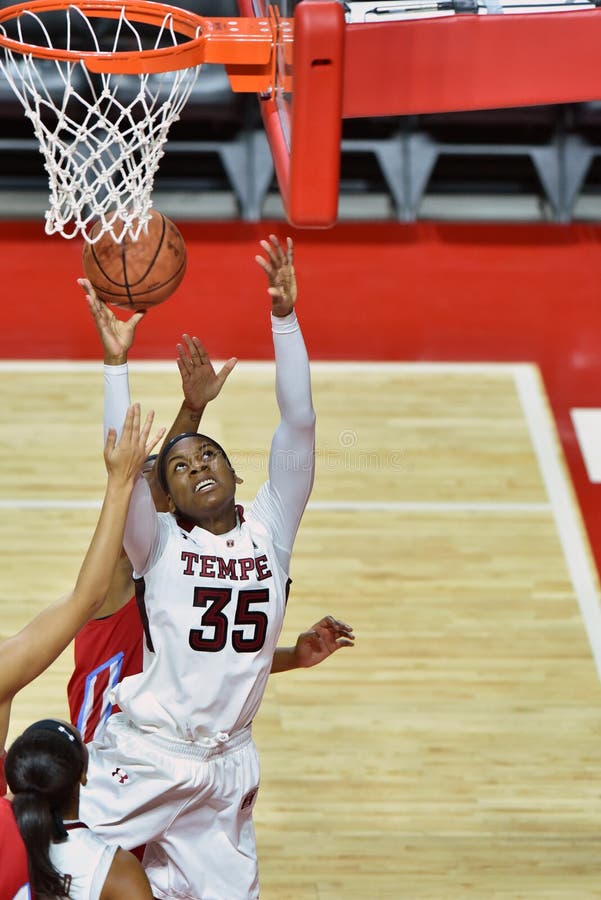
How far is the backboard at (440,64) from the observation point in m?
3.30

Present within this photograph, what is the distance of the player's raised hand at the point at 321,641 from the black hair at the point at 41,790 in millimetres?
1227

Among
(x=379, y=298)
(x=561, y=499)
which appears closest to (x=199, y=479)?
(x=561, y=499)

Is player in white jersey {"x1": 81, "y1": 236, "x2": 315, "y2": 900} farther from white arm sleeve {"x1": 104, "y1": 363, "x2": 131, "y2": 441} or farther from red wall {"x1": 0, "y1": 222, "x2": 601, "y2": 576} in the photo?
red wall {"x1": 0, "y1": 222, "x2": 601, "y2": 576}

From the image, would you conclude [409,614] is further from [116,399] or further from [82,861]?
[82,861]

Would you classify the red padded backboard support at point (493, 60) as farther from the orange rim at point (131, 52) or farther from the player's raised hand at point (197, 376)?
the player's raised hand at point (197, 376)

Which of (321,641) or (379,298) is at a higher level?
(321,641)

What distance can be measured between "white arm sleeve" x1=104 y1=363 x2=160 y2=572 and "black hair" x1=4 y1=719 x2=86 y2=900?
709 millimetres

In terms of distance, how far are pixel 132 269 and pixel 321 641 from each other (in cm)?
121

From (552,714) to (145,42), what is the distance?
217 inches

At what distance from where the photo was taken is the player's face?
3.76 m

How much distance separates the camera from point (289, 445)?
3861mm

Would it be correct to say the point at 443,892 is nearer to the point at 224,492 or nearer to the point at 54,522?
the point at 224,492

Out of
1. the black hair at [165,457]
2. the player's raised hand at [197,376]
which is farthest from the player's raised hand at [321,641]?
the player's raised hand at [197,376]

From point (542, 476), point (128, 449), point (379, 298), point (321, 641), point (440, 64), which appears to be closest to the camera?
point (128, 449)
